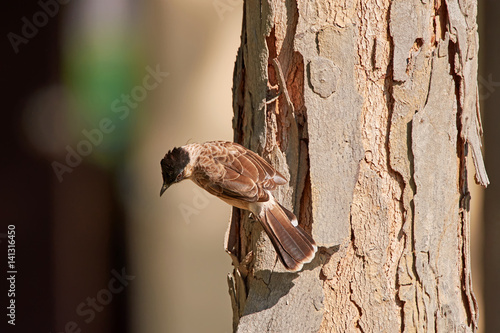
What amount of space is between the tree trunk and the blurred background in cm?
186

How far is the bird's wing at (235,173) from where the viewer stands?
9.42ft

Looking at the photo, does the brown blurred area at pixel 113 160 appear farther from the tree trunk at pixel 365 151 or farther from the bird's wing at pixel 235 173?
the tree trunk at pixel 365 151

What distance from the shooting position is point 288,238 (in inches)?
106

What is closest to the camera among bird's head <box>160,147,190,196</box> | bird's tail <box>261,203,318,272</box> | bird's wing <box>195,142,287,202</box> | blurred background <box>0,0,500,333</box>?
bird's tail <box>261,203,318,272</box>

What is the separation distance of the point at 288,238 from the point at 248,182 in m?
0.43

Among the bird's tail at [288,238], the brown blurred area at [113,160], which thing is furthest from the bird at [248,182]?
the brown blurred area at [113,160]

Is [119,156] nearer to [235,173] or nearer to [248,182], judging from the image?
[235,173]

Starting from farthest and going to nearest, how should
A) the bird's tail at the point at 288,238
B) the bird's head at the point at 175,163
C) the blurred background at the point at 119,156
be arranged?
the blurred background at the point at 119,156 < the bird's head at the point at 175,163 < the bird's tail at the point at 288,238

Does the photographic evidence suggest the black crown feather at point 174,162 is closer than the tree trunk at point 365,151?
No

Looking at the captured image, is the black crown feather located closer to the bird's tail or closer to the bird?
the bird

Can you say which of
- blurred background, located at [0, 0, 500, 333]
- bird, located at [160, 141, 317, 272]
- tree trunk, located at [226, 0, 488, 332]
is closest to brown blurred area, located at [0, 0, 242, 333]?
blurred background, located at [0, 0, 500, 333]

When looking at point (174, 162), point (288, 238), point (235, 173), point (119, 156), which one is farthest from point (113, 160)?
point (288, 238)

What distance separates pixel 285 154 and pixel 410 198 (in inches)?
24.9

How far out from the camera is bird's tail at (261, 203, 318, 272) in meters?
2.66
